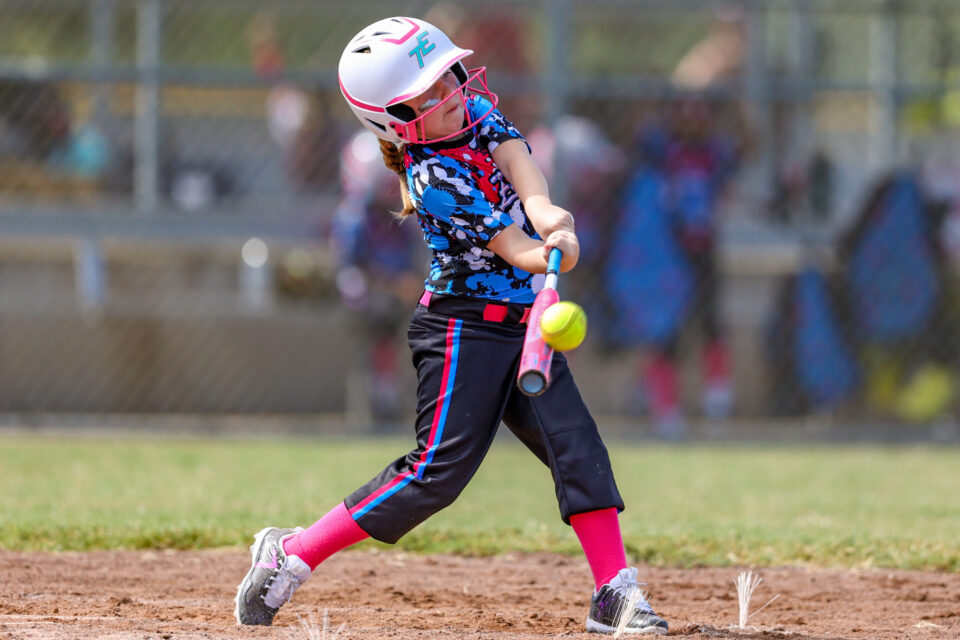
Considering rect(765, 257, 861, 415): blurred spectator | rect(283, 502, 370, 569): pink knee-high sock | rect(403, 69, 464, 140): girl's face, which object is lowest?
rect(283, 502, 370, 569): pink knee-high sock

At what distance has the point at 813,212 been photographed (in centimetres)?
953

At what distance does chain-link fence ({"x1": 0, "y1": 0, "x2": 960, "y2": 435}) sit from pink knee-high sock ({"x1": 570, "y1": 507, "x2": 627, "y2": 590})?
16.9ft

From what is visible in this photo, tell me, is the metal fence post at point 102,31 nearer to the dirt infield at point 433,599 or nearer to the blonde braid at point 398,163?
the dirt infield at point 433,599

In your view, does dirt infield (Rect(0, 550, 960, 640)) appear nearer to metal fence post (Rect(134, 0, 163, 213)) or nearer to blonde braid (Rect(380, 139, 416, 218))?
blonde braid (Rect(380, 139, 416, 218))

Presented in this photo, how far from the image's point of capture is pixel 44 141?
905 centimetres

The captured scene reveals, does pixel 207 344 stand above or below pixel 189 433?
above

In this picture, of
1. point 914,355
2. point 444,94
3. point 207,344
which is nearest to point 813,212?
→ point 914,355

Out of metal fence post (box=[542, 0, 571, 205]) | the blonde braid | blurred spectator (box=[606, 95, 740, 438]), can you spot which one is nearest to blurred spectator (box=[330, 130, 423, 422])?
metal fence post (box=[542, 0, 571, 205])

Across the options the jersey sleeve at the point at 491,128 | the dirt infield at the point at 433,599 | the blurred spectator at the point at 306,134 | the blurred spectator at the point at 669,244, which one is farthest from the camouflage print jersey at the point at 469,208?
the blurred spectator at the point at 306,134

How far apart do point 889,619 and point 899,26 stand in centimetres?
639

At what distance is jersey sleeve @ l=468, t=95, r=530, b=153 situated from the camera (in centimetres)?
394

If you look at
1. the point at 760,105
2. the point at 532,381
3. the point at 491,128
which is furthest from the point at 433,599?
the point at 760,105

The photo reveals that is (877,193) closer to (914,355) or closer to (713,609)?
(914,355)

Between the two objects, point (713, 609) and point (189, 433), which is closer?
point (713, 609)
